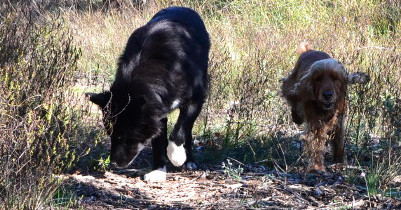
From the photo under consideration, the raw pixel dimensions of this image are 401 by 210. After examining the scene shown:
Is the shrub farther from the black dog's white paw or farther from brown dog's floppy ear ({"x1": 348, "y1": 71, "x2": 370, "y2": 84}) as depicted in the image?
brown dog's floppy ear ({"x1": 348, "y1": 71, "x2": 370, "y2": 84})

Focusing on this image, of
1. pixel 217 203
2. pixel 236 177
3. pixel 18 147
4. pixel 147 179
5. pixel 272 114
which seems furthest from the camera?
pixel 272 114

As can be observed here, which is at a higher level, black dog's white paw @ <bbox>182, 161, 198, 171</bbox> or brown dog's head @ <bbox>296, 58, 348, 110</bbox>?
brown dog's head @ <bbox>296, 58, 348, 110</bbox>

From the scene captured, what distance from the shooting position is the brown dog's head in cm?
601

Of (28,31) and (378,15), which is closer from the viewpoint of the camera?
(28,31)

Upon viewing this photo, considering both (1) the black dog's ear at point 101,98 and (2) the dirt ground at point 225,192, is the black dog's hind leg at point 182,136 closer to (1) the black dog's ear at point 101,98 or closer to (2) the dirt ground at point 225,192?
(2) the dirt ground at point 225,192

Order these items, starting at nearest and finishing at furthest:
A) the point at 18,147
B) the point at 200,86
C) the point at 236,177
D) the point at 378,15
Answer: the point at 18,147
the point at 236,177
the point at 200,86
the point at 378,15

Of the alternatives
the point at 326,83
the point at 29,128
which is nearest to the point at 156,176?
the point at 326,83

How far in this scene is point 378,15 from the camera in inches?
456

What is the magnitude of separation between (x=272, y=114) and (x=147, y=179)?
2.23 meters

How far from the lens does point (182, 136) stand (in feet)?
19.5

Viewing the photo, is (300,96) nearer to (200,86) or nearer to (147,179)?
(200,86)

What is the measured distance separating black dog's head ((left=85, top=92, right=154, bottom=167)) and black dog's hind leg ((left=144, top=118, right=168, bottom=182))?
11.5 inches

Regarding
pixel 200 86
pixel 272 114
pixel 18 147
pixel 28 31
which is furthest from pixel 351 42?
pixel 18 147

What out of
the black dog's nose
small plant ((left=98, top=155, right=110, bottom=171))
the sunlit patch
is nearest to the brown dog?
the black dog's nose
